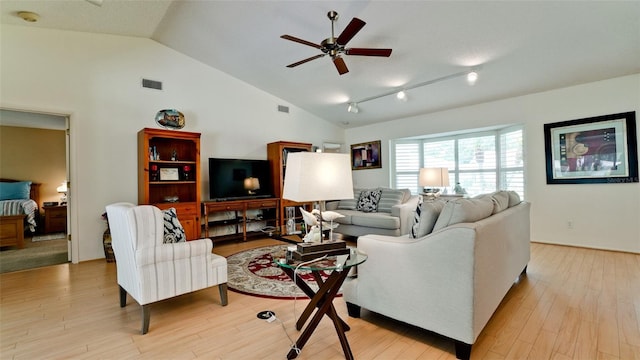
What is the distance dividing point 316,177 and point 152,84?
13.2 ft

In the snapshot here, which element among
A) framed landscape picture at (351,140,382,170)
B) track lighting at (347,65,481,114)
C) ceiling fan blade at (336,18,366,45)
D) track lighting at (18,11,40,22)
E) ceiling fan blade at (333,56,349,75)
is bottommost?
framed landscape picture at (351,140,382,170)

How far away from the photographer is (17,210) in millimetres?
5234

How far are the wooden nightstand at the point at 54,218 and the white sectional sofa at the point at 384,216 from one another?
19.6 ft

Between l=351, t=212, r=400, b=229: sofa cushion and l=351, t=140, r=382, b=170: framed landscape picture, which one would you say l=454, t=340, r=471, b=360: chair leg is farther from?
l=351, t=140, r=382, b=170: framed landscape picture

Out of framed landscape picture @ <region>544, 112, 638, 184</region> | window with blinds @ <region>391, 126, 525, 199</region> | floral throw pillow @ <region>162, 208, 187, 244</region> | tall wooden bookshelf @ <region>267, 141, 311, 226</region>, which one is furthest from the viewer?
tall wooden bookshelf @ <region>267, 141, 311, 226</region>

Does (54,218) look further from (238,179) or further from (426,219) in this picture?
(426,219)

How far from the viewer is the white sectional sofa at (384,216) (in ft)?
14.0

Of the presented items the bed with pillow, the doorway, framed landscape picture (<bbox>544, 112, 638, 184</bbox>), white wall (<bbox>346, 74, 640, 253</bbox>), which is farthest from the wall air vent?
framed landscape picture (<bbox>544, 112, 638, 184</bbox>)

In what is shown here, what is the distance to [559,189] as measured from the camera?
170 inches

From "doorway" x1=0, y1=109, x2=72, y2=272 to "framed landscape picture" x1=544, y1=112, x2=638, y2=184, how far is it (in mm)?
8307

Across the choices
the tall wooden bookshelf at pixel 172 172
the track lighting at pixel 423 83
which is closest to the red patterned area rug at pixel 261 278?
the tall wooden bookshelf at pixel 172 172

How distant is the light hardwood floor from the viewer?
5.83ft

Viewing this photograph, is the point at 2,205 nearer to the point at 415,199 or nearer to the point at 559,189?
the point at 415,199

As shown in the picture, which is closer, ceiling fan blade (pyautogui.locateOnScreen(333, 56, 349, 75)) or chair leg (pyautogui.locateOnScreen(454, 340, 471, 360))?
chair leg (pyautogui.locateOnScreen(454, 340, 471, 360))
